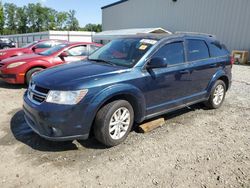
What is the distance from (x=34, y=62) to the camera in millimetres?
7332

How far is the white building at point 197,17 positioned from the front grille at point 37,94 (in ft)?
59.1

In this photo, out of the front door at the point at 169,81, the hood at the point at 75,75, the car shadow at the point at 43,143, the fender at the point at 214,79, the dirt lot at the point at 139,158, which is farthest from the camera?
the fender at the point at 214,79

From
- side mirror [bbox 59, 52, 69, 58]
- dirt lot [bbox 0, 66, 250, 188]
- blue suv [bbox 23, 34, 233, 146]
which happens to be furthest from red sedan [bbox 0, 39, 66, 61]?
blue suv [bbox 23, 34, 233, 146]

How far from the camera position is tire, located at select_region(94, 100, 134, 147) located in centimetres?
358

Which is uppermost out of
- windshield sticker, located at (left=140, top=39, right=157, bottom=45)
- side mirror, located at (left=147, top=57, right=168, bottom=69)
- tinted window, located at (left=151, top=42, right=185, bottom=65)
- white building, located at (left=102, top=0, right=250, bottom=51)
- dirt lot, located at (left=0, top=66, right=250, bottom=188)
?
white building, located at (left=102, top=0, right=250, bottom=51)

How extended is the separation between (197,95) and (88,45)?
4.40 m

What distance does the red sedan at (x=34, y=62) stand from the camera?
7180 mm

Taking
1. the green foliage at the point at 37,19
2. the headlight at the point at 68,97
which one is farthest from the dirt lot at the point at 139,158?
the green foliage at the point at 37,19

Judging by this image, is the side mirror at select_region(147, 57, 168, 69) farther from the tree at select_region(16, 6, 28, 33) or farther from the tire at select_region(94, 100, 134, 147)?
the tree at select_region(16, 6, 28, 33)

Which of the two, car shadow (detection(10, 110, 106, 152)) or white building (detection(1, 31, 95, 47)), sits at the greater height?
white building (detection(1, 31, 95, 47))

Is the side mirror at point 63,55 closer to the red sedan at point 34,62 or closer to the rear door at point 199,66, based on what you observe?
the red sedan at point 34,62

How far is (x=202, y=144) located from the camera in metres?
4.04

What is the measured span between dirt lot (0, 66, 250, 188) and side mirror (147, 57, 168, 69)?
4.03ft

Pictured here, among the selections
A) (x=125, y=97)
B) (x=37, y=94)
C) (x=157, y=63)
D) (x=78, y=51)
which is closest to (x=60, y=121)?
(x=37, y=94)
